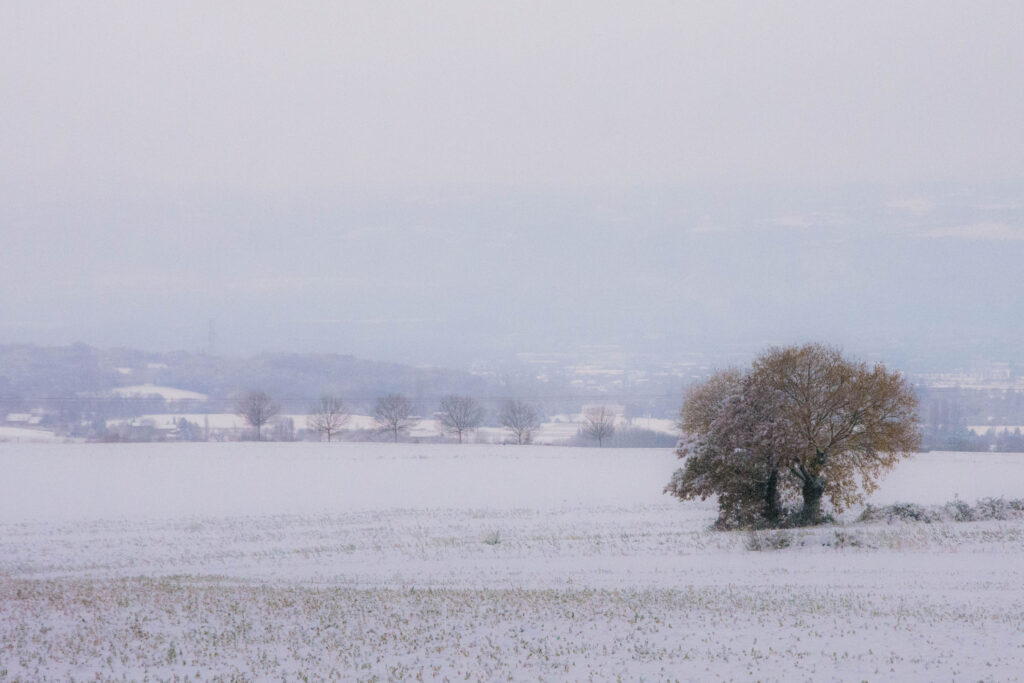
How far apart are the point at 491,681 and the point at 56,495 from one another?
164 ft

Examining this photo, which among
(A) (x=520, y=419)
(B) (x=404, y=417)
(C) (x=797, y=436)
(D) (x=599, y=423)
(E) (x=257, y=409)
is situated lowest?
(D) (x=599, y=423)

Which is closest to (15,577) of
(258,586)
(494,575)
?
(258,586)

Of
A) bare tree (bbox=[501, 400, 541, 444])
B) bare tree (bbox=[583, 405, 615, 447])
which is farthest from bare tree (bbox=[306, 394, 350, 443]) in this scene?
bare tree (bbox=[583, 405, 615, 447])

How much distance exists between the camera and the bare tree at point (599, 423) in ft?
385

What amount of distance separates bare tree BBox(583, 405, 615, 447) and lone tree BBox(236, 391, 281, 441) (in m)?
43.7

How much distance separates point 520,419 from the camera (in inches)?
4929

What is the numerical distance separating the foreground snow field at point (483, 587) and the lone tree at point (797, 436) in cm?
277

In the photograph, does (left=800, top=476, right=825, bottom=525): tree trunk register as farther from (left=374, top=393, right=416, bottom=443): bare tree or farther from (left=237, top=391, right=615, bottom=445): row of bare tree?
(left=374, top=393, right=416, bottom=443): bare tree

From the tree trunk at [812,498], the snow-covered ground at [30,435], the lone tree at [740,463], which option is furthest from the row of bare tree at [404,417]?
the tree trunk at [812,498]

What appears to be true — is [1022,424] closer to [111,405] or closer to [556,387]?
[556,387]

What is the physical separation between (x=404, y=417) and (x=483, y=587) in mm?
95580

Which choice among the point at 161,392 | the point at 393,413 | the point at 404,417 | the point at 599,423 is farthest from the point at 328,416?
the point at 161,392

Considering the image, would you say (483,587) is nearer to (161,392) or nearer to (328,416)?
(328,416)

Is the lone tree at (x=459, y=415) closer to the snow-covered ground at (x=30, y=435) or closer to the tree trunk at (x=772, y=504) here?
the snow-covered ground at (x=30, y=435)
